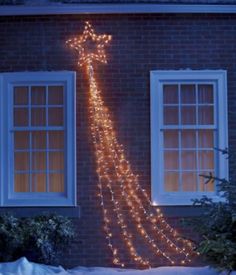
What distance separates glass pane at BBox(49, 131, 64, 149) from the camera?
10906 millimetres

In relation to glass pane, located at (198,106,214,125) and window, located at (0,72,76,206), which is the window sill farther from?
glass pane, located at (198,106,214,125)

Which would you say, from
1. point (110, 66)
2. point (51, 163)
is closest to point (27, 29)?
point (110, 66)

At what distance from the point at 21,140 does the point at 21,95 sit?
72 centimetres

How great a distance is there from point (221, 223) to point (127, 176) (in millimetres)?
2969

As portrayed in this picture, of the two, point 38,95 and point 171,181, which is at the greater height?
point 38,95

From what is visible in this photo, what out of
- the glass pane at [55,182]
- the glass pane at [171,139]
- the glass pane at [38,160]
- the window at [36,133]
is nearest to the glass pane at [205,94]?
the glass pane at [171,139]

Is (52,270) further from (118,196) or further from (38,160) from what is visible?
(38,160)

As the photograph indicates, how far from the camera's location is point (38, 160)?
36.0 feet

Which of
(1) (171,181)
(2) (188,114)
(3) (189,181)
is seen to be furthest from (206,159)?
(2) (188,114)

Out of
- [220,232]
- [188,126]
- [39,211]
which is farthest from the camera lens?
[188,126]

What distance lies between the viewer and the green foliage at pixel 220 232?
775cm

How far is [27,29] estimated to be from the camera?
11.0 meters

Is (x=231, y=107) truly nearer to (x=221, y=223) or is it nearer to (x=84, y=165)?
(x=84, y=165)

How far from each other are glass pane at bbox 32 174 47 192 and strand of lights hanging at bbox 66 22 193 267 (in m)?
0.91
